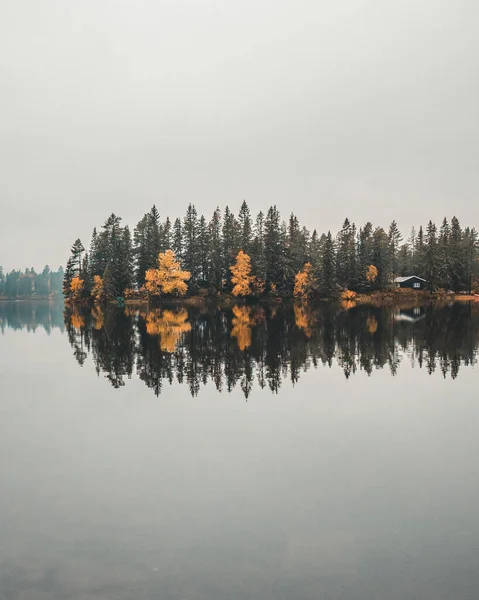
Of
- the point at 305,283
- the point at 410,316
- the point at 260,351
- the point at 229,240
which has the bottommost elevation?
the point at 260,351

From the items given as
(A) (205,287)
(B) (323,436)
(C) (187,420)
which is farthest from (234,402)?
(A) (205,287)

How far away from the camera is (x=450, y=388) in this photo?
20703 millimetres

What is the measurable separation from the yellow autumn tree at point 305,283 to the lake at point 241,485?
101m

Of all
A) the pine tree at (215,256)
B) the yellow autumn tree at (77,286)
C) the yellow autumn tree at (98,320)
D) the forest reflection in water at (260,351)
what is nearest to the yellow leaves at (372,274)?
the pine tree at (215,256)

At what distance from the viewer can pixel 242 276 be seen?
407 ft

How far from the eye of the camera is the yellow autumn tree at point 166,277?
120m

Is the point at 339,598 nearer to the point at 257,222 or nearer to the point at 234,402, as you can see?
the point at 234,402

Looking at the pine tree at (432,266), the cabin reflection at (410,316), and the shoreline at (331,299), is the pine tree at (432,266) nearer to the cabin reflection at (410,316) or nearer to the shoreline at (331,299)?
the shoreline at (331,299)

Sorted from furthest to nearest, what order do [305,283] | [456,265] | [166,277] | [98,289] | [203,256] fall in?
1. [456,265]
2. [203,256]
3. [98,289]
4. [305,283]
5. [166,277]

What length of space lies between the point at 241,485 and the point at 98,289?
129m

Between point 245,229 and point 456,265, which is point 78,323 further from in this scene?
point 456,265

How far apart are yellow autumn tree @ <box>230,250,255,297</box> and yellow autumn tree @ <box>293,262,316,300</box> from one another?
13.2 meters

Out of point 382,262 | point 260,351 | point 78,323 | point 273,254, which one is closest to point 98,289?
point 273,254

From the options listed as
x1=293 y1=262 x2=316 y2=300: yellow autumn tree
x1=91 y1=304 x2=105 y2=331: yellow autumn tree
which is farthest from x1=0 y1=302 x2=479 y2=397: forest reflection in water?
x1=293 y1=262 x2=316 y2=300: yellow autumn tree
